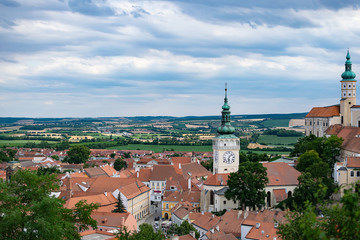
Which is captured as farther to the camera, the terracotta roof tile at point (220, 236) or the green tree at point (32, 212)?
the terracotta roof tile at point (220, 236)

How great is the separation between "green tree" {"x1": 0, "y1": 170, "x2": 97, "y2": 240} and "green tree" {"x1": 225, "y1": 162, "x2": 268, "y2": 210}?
1169 inches

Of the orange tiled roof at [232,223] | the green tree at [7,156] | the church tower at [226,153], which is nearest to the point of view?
the orange tiled roof at [232,223]

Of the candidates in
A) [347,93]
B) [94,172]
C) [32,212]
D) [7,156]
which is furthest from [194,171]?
[7,156]

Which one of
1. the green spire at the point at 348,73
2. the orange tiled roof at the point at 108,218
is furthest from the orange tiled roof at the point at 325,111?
the orange tiled roof at the point at 108,218

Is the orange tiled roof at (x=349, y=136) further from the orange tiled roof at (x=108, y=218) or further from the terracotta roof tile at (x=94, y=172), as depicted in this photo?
the terracotta roof tile at (x=94, y=172)

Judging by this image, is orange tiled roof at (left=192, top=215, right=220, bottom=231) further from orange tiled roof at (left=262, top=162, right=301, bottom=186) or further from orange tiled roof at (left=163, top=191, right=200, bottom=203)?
orange tiled roof at (left=163, top=191, right=200, bottom=203)

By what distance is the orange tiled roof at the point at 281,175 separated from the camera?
6166 cm

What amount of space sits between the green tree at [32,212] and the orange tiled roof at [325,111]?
65298 millimetres

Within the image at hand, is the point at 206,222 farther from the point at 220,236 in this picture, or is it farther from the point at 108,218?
A: the point at 108,218

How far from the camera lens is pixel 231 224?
164 feet

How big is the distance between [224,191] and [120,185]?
1969 cm

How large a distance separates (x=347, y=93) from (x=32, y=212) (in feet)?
232

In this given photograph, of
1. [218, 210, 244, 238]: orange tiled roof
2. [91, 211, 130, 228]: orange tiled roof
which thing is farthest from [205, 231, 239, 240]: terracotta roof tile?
[91, 211, 130, 228]: orange tiled roof

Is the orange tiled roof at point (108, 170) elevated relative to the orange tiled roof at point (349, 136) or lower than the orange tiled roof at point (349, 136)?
lower
